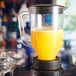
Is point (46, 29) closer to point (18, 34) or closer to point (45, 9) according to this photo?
point (45, 9)

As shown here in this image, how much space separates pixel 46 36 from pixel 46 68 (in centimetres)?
14

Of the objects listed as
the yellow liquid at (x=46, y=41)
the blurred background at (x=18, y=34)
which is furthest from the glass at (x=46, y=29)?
the blurred background at (x=18, y=34)

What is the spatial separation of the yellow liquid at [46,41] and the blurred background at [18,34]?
0.26 metres

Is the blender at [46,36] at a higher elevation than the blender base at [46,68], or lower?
higher

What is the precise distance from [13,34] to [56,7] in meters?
0.40

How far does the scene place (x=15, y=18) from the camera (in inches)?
45.1

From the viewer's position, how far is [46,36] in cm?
85

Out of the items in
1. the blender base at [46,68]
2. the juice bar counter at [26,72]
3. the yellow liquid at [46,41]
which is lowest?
the juice bar counter at [26,72]

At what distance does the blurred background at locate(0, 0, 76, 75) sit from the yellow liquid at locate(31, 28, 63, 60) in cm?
26

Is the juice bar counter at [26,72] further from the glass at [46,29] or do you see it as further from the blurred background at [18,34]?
the glass at [46,29]

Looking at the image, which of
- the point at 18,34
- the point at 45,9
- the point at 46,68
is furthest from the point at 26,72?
the point at 45,9

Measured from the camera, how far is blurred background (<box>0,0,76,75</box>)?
1.13 metres

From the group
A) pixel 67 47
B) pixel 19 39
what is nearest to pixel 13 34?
pixel 19 39

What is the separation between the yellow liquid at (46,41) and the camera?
85 centimetres
